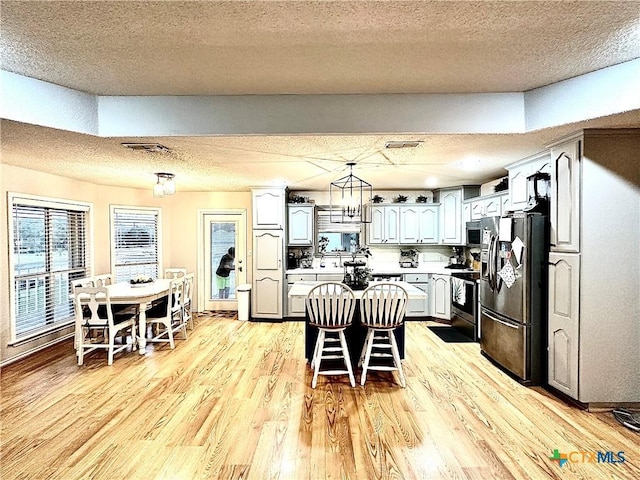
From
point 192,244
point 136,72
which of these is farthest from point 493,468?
point 192,244

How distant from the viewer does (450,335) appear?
556cm

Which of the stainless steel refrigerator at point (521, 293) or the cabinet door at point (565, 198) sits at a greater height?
the cabinet door at point (565, 198)

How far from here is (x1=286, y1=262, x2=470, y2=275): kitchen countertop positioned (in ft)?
21.2

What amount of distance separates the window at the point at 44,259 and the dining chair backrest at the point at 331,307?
359 centimetres

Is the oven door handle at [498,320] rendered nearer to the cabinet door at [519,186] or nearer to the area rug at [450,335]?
the area rug at [450,335]

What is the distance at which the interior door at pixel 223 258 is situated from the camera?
7.29 m

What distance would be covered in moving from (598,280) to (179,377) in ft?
12.8

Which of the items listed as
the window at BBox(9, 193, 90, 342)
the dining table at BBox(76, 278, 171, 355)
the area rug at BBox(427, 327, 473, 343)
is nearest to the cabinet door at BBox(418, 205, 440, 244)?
the area rug at BBox(427, 327, 473, 343)

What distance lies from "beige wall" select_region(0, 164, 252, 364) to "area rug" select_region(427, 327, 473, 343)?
11.3 feet

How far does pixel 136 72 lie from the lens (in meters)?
2.57

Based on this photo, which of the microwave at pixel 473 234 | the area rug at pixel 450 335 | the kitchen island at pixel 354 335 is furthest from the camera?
the microwave at pixel 473 234

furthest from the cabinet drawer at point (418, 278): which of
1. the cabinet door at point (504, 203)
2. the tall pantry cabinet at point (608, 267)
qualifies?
the tall pantry cabinet at point (608, 267)

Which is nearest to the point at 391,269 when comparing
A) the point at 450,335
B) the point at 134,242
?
the point at 450,335

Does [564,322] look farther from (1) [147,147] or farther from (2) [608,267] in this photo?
(1) [147,147]
